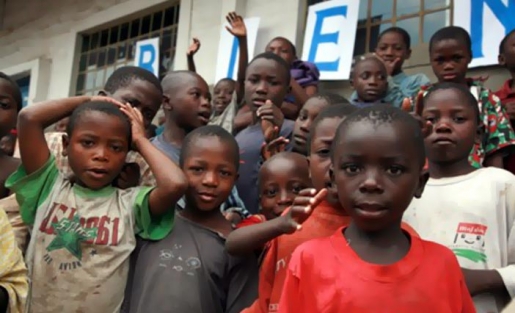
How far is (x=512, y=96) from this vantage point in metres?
3.53

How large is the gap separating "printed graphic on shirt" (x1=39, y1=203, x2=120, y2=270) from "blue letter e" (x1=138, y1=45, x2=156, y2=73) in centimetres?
517

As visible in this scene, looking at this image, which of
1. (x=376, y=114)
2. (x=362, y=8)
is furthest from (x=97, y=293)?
(x=362, y=8)

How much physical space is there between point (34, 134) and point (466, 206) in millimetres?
1697

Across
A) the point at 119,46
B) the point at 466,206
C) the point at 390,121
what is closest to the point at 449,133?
the point at 466,206

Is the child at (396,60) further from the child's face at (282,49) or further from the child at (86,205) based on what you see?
the child at (86,205)

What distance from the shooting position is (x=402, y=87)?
3.98 meters

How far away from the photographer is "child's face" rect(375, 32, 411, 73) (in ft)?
14.0

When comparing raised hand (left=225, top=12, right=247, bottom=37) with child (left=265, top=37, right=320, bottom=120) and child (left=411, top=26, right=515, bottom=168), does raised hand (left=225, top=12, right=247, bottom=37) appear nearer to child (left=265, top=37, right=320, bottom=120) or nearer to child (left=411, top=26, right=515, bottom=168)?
child (left=265, top=37, right=320, bottom=120)

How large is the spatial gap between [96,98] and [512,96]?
243cm

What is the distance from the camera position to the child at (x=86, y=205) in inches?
87.4

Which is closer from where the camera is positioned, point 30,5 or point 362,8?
point 362,8

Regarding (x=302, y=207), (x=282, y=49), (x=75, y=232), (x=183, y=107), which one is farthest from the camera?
(x=282, y=49)

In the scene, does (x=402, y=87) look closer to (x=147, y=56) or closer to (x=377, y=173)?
(x=377, y=173)

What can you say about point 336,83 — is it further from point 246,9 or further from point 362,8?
point 246,9
